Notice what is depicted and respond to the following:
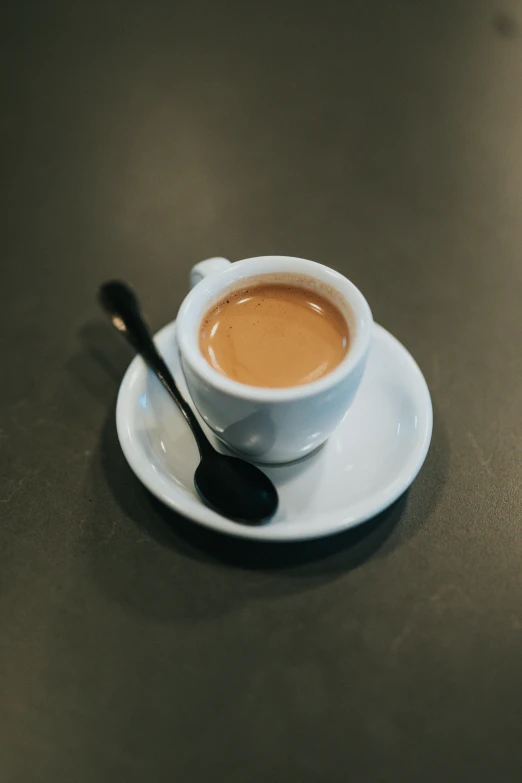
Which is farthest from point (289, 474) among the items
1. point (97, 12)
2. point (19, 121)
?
point (97, 12)

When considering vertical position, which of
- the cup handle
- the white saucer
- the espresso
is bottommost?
the white saucer

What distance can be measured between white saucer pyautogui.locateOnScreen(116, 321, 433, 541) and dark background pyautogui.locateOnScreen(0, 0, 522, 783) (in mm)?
72

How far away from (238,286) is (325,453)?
0.27m

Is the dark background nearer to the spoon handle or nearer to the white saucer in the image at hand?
the white saucer

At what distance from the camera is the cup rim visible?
0.70 m

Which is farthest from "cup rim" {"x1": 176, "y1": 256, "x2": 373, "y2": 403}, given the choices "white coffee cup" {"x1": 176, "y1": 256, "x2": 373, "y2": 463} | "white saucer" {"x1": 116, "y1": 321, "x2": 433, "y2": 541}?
"white saucer" {"x1": 116, "y1": 321, "x2": 433, "y2": 541}

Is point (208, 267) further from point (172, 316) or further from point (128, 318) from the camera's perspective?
point (172, 316)

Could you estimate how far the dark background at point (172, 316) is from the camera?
26.7 inches

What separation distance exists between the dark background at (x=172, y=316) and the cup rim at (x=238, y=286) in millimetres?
231

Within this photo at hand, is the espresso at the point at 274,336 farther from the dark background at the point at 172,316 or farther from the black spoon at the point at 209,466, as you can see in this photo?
the dark background at the point at 172,316

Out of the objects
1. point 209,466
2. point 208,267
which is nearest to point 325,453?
point 209,466

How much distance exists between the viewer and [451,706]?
2.25ft

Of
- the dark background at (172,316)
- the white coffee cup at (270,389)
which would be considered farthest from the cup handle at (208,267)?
the dark background at (172,316)

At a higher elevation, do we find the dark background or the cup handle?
the cup handle
